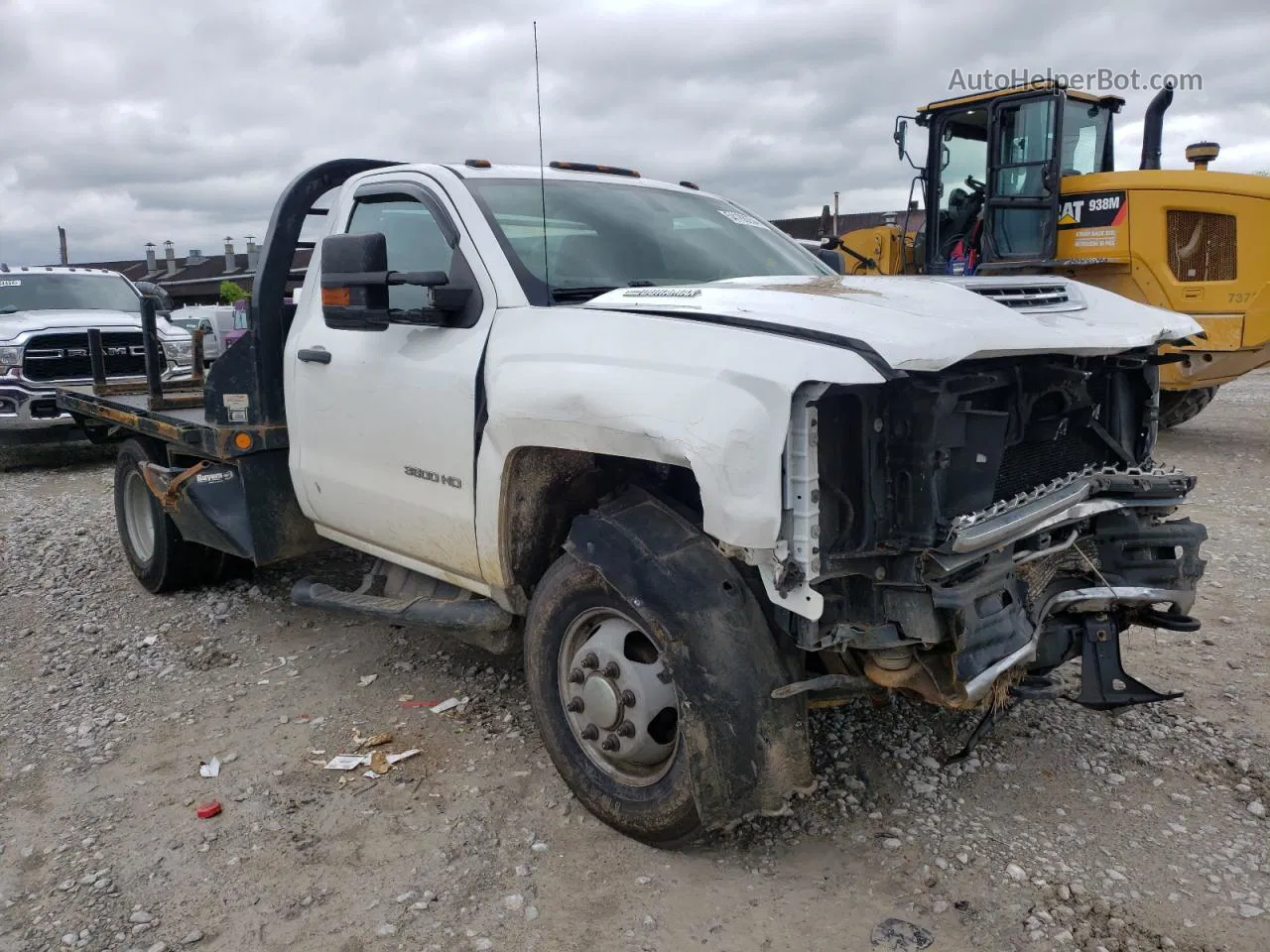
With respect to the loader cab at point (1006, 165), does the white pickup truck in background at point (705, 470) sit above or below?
below

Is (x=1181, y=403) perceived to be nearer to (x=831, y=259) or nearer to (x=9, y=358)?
(x=831, y=259)

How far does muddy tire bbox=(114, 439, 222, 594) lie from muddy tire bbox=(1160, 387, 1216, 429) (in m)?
8.84

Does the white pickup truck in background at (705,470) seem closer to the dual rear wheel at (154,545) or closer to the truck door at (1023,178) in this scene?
the dual rear wheel at (154,545)

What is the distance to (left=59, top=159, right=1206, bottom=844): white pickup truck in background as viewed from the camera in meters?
2.65

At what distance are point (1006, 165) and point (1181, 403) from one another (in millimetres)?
3012

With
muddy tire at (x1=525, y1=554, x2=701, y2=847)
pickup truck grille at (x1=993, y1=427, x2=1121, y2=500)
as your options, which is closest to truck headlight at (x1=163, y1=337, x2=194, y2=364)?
muddy tire at (x1=525, y1=554, x2=701, y2=847)

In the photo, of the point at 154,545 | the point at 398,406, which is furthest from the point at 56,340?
the point at 398,406

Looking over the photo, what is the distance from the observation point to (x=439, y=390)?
363cm

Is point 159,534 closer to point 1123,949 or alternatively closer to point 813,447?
point 813,447

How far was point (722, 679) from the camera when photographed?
2785 millimetres

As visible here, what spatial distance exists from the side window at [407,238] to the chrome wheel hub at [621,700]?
148 cm

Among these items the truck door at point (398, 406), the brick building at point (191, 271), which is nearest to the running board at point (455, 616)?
the truck door at point (398, 406)

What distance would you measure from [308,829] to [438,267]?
6.81 feet

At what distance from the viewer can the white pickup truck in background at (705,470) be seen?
8.69 feet
